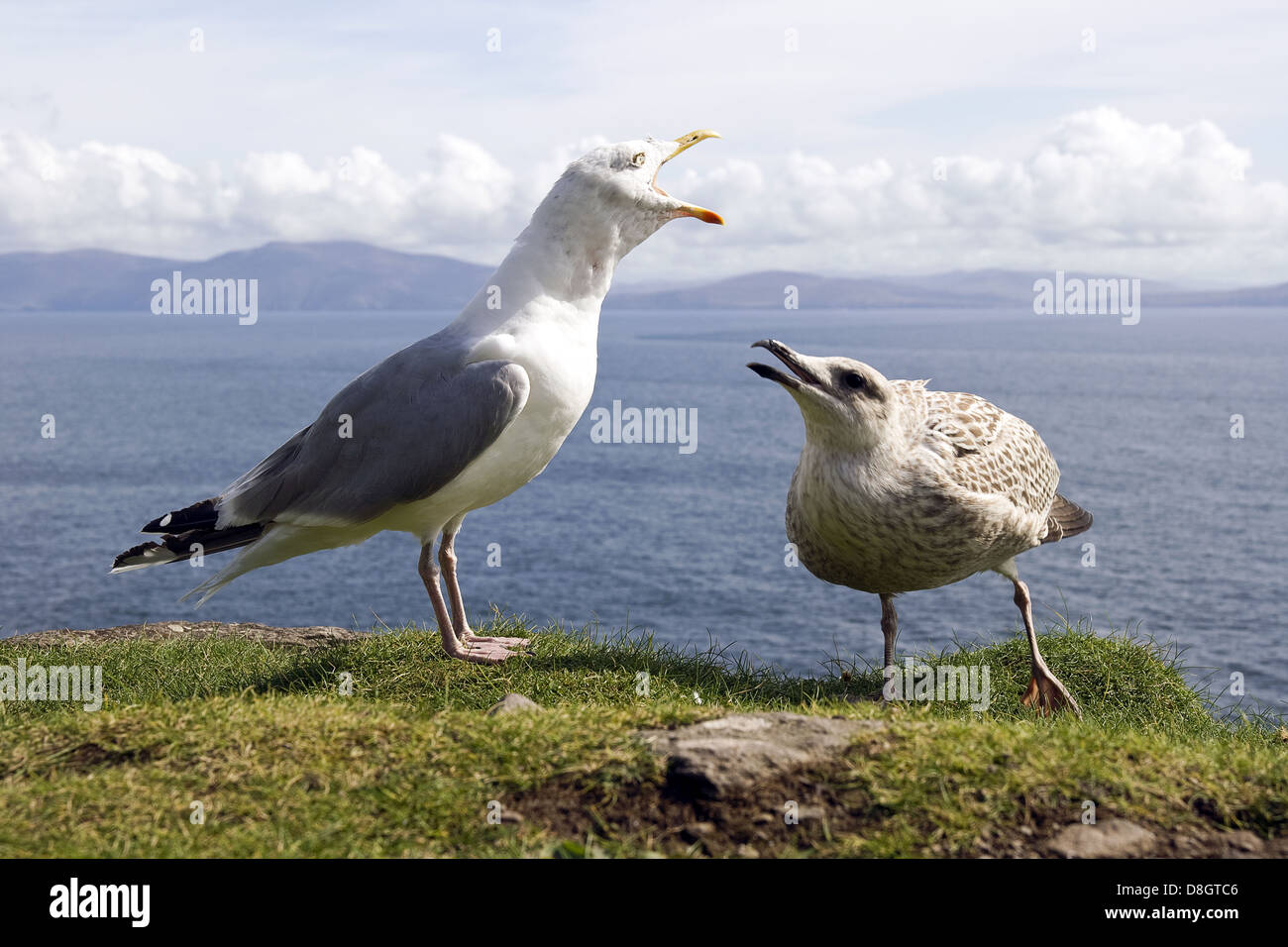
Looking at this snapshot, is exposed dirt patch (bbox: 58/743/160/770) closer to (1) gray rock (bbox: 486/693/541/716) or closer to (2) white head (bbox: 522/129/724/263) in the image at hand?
(1) gray rock (bbox: 486/693/541/716)

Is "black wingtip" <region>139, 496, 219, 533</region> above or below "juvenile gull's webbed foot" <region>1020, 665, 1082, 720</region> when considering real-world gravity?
above

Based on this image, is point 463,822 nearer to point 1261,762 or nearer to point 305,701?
point 305,701

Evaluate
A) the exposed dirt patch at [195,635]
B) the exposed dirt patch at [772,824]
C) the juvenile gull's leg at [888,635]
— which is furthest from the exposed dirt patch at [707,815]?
the exposed dirt patch at [195,635]

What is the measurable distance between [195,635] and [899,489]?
634 cm

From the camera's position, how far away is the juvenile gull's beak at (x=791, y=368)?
282 inches

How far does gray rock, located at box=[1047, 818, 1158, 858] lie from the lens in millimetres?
4488

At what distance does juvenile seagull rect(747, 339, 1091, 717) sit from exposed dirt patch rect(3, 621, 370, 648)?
163 inches

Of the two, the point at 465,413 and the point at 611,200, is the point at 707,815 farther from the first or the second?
the point at 611,200

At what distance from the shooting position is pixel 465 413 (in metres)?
7.43

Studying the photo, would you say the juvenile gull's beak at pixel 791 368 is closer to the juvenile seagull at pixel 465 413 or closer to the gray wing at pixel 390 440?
the juvenile seagull at pixel 465 413

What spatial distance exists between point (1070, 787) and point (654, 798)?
1.81 m

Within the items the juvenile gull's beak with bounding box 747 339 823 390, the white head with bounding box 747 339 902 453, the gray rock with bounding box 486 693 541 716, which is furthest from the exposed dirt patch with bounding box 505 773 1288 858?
the white head with bounding box 747 339 902 453

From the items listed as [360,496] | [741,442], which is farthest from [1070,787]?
[741,442]

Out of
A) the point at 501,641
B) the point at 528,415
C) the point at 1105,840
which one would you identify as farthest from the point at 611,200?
the point at 1105,840
